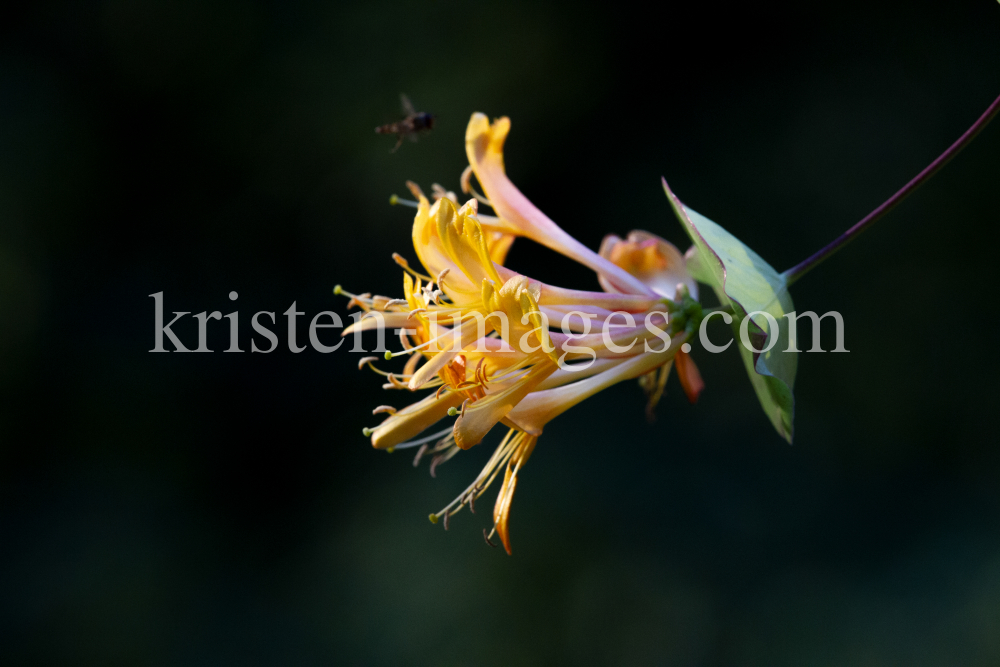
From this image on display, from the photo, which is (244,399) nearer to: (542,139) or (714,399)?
(542,139)

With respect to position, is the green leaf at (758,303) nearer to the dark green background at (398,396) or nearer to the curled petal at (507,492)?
the curled petal at (507,492)

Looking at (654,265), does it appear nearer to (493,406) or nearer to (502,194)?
(502,194)

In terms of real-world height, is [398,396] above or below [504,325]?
above

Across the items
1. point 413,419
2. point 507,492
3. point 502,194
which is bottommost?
point 507,492

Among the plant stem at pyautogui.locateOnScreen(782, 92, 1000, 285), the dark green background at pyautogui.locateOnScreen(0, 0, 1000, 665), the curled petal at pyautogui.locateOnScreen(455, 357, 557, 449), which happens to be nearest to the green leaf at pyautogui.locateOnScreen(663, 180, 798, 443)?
the plant stem at pyautogui.locateOnScreen(782, 92, 1000, 285)

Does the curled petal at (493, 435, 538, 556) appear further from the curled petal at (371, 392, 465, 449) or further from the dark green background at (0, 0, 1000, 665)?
the dark green background at (0, 0, 1000, 665)

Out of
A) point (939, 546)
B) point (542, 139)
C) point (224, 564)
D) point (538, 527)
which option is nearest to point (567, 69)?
point (542, 139)

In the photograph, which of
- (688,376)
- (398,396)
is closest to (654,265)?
(688,376)
